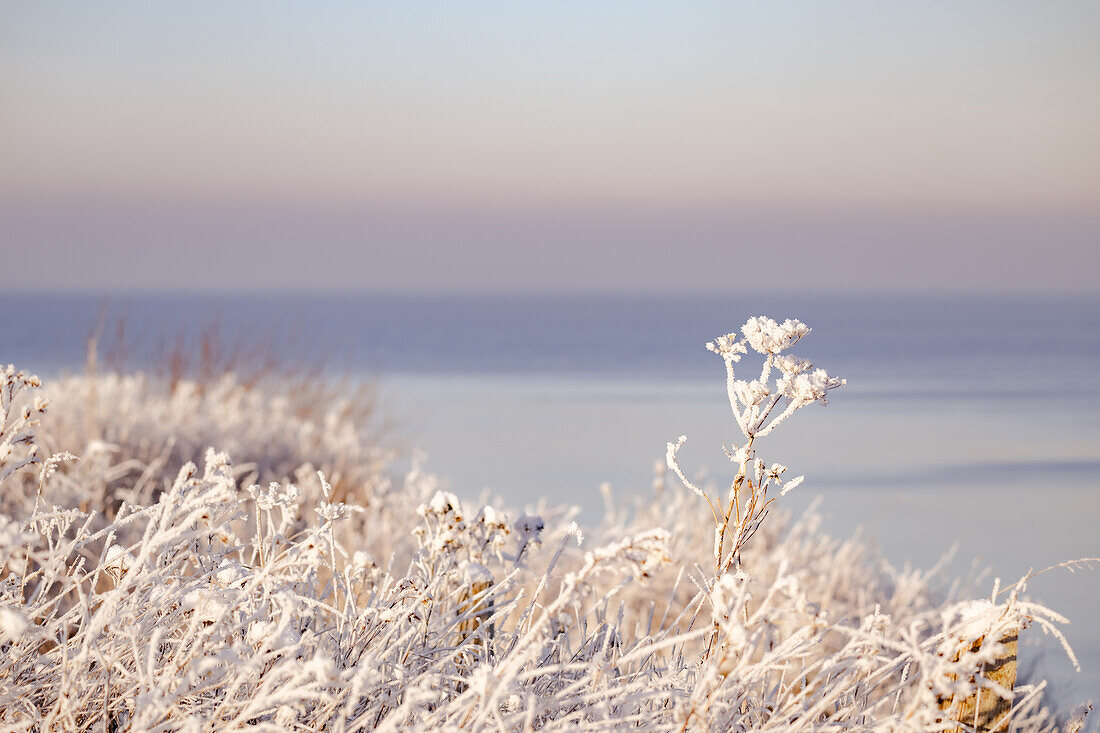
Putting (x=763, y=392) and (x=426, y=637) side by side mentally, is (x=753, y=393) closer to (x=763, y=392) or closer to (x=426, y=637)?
(x=763, y=392)

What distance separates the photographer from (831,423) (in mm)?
18141

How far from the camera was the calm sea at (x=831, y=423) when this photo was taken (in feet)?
33.1

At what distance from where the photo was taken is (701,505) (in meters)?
6.92

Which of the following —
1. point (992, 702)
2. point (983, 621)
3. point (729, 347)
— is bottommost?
point (992, 702)

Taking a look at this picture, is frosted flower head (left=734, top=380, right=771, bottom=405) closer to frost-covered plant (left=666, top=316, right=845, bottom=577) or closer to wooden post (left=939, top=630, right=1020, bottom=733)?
frost-covered plant (left=666, top=316, right=845, bottom=577)

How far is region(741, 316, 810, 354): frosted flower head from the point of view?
228 cm

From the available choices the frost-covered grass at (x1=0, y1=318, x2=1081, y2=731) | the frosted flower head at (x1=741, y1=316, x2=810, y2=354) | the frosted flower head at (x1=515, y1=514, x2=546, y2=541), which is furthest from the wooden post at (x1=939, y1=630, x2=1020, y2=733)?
the frosted flower head at (x1=515, y1=514, x2=546, y2=541)

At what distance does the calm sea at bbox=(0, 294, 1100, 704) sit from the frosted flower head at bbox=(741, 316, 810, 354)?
29 cm

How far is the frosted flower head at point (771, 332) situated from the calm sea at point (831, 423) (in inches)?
11.3

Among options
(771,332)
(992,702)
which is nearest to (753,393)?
(771,332)

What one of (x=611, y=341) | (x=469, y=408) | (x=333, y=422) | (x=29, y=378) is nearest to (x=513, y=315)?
(x=611, y=341)

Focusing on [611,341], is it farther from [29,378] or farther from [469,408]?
[29,378]

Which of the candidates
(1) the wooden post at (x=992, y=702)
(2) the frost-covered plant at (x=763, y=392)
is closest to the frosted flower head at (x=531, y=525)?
(2) the frost-covered plant at (x=763, y=392)

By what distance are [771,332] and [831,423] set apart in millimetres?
16556
